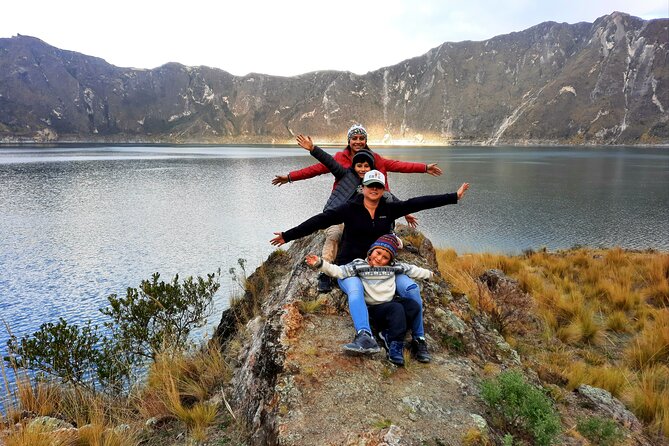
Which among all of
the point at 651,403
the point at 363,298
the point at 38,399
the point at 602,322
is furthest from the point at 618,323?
the point at 38,399

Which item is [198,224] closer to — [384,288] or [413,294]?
[384,288]

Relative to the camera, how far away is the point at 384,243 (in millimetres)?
4273

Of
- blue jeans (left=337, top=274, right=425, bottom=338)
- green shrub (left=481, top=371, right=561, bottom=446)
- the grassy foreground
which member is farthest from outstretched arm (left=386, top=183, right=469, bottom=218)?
green shrub (left=481, top=371, right=561, bottom=446)

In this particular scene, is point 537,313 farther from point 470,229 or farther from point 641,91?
point 641,91

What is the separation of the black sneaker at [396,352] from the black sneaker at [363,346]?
0.14 metres

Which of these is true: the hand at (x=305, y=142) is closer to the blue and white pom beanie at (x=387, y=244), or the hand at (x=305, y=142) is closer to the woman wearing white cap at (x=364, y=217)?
the woman wearing white cap at (x=364, y=217)

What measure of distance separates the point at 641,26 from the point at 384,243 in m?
267

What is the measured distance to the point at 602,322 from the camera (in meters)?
7.50

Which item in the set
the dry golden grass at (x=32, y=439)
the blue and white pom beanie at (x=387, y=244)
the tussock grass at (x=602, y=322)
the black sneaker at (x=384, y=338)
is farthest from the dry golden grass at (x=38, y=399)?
the tussock grass at (x=602, y=322)

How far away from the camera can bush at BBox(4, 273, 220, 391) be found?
5992 mm

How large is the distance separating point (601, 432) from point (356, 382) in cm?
231

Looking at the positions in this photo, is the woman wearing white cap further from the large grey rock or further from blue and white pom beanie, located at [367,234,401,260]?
the large grey rock

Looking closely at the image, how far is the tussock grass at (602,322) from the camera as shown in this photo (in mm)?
4836

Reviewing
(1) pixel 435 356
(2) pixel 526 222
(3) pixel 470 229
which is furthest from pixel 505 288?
(2) pixel 526 222
